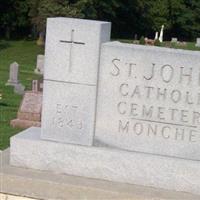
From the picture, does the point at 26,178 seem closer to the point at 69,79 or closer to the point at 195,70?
the point at 69,79

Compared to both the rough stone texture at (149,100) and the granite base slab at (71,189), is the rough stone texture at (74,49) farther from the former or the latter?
the granite base slab at (71,189)

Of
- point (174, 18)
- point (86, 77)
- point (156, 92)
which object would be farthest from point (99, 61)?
point (174, 18)

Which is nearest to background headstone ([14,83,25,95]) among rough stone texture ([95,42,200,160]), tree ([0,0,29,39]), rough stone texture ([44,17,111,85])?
rough stone texture ([44,17,111,85])

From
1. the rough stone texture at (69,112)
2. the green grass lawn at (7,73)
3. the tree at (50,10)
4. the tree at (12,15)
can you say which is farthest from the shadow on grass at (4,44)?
the rough stone texture at (69,112)

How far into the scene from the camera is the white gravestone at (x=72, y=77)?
600 centimetres

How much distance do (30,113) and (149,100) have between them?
4.08 meters

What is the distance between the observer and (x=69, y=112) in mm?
6164

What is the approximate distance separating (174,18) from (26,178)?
57.7 metres

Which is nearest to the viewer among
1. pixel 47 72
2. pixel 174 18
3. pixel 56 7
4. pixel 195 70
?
pixel 195 70

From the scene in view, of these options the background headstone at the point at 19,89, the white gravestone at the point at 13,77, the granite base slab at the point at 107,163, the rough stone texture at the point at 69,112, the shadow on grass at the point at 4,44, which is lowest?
the shadow on grass at the point at 4,44

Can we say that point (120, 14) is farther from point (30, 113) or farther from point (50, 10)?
point (30, 113)

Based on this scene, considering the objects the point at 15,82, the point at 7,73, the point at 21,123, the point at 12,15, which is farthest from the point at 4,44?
the point at 21,123

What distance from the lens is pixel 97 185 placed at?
5801mm

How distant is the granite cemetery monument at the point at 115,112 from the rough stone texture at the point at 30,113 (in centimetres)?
342
